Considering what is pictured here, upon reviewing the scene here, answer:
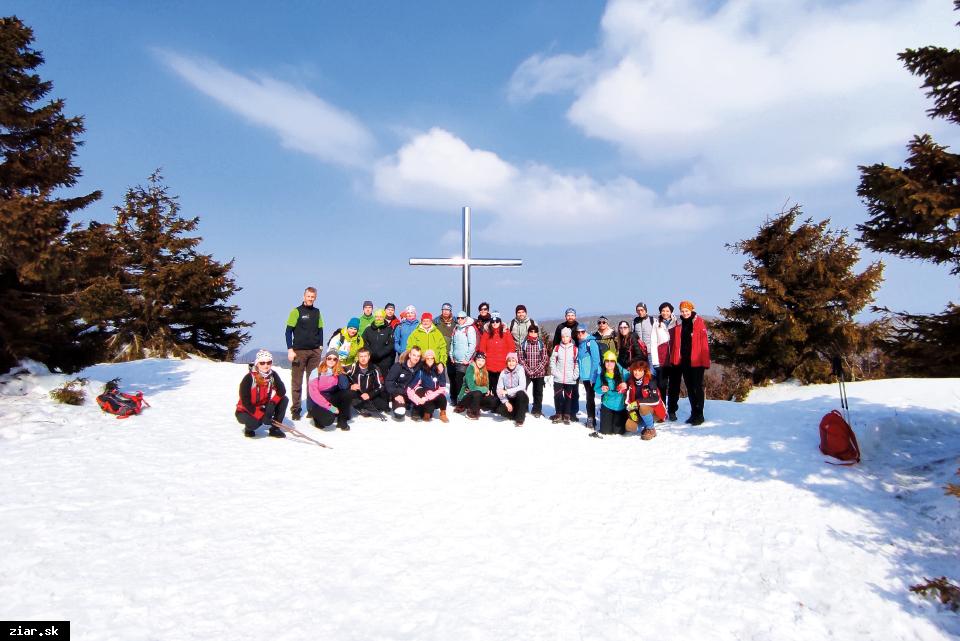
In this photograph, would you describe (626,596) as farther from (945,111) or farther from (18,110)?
(18,110)

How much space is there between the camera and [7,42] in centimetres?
888

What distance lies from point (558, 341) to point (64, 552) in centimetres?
845

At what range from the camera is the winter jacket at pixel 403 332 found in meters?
11.2

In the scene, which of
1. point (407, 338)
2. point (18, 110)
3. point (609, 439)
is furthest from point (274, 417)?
point (18, 110)

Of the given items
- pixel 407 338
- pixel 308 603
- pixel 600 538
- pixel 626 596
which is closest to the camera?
pixel 308 603

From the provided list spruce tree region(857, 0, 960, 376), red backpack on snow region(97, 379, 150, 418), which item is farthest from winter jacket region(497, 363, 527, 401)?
red backpack on snow region(97, 379, 150, 418)

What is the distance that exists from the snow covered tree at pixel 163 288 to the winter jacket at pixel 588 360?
1826cm

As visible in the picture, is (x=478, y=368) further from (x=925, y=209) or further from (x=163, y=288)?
(x=163, y=288)

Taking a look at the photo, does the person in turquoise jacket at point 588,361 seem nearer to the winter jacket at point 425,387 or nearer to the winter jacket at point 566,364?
the winter jacket at point 566,364

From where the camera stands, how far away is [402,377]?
34.3 ft

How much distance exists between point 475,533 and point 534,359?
5926mm

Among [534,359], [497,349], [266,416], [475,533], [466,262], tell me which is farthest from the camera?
[466,262]

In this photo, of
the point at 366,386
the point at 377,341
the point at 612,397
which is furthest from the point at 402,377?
the point at 612,397

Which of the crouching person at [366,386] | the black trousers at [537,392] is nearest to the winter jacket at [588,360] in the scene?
the black trousers at [537,392]
